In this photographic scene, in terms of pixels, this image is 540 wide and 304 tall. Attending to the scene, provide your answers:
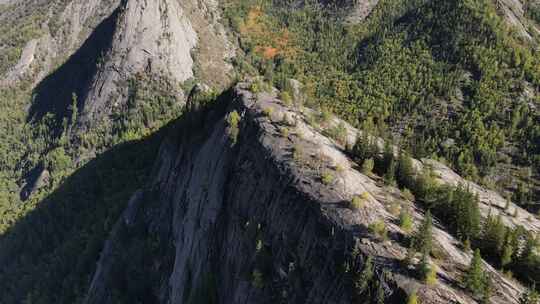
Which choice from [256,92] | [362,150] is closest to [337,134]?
[362,150]

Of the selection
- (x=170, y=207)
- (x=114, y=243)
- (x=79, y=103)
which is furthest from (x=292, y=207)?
(x=79, y=103)

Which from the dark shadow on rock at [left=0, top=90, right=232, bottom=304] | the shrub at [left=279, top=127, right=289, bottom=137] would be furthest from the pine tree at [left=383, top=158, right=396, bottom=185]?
the dark shadow on rock at [left=0, top=90, right=232, bottom=304]

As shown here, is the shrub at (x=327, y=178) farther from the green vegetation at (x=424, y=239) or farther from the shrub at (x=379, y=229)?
the green vegetation at (x=424, y=239)

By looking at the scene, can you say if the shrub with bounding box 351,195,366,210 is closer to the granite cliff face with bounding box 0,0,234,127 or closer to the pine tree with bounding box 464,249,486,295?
the pine tree with bounding box 464,249,486,295

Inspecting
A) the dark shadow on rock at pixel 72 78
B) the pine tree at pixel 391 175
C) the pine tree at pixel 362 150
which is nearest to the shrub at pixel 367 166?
the pine tree at pixel 391 175

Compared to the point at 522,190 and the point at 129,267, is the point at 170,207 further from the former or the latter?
the point at 522,190

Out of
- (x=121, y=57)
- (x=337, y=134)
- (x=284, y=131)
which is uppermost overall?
(x=121, y=57)

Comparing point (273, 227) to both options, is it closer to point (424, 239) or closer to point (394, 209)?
point (394, 209)

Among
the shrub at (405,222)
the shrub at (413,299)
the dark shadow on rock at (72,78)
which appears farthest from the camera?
the dark shadow on rock at (72,78)
